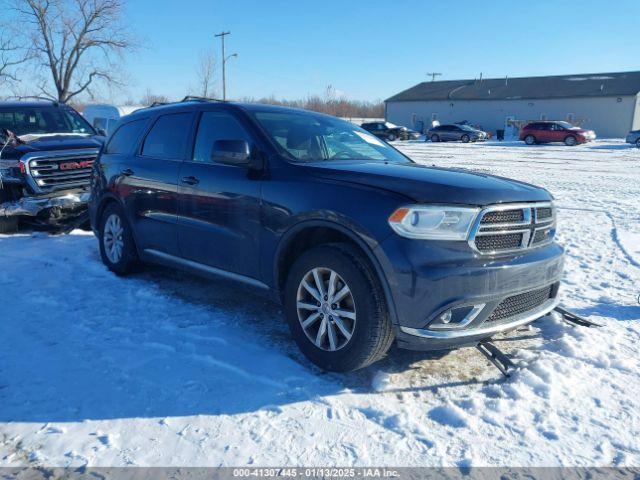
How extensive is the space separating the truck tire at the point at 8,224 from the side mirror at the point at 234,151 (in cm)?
545

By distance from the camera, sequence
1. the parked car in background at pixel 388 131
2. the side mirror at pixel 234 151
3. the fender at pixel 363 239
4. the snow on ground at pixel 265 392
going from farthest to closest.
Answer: the parked car in background at pixel 388 131 < the side mirror at pixel 234 151 < the fender at pixel 363 239 < the snow on ground at pixel 265 392

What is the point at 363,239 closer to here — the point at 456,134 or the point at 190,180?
the point at 190,180

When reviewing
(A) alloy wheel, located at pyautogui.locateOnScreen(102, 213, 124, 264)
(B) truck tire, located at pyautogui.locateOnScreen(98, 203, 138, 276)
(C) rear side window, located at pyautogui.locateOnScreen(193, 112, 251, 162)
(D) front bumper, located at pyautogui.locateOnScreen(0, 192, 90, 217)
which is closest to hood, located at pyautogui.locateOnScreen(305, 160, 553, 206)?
(C) rear side window, located at pyautogui.locateOnScreen(193, 112, 251, 162)

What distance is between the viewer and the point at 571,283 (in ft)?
17.6

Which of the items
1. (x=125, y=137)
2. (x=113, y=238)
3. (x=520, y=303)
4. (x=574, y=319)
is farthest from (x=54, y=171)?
(x=574, y=319)

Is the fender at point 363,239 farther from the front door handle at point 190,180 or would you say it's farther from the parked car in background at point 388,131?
the parked car in background at point 388,131

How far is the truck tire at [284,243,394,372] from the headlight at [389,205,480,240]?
0.34 m

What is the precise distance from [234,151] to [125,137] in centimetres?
247

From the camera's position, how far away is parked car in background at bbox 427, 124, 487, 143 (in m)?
39.0

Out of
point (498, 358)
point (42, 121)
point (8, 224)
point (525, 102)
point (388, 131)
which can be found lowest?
point (498, 358)

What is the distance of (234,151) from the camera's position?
3781 millimetres

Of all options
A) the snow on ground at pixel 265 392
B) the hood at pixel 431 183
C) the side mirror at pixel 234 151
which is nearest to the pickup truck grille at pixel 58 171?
the snow on ground at pixel 265 392

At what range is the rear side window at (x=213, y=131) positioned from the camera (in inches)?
166

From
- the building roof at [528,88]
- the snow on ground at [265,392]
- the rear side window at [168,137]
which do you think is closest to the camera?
the snow on ground at [265,392]
